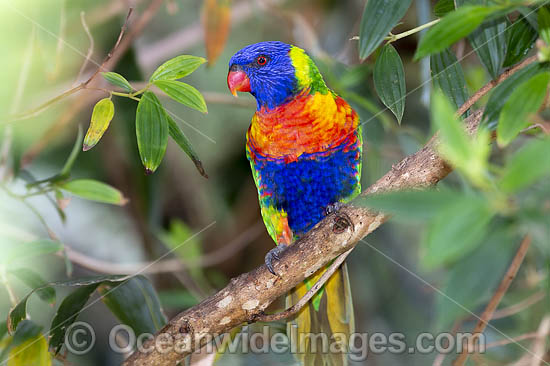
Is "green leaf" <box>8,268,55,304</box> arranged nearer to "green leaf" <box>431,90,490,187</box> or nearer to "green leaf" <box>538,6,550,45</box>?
"green leaf" <box>431,90,490,187</box>

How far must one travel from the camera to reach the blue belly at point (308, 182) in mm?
1903

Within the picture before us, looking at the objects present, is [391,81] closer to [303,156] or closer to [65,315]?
[303,156]

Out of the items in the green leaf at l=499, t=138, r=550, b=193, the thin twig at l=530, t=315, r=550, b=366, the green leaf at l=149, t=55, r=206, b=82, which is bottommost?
the thin twig at l=530, t=315, r=550, b=366

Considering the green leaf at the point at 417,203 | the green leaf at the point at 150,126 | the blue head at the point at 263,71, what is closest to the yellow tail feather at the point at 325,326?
the blue head at the point at 263,71

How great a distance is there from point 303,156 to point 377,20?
81cm

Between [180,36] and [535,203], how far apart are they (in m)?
2.66

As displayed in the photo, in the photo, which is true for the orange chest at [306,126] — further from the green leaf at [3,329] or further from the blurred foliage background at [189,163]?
the green leaf at [3,329]

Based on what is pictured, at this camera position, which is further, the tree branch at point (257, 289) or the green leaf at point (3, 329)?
the green leaf at point (3, 329)

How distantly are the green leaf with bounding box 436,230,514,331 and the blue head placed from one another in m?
1.36

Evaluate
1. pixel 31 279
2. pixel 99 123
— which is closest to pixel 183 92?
pixel 99 123

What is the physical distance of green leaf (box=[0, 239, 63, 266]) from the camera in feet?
4.67

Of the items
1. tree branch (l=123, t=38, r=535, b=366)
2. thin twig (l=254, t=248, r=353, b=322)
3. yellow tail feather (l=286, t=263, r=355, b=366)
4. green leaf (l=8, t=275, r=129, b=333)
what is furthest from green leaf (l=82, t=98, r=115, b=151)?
yellow tail feather (l=286, t=263, r=355, b=366)

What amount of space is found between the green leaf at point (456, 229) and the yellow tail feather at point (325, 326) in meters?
1.31

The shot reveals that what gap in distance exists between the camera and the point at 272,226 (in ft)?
6.91
